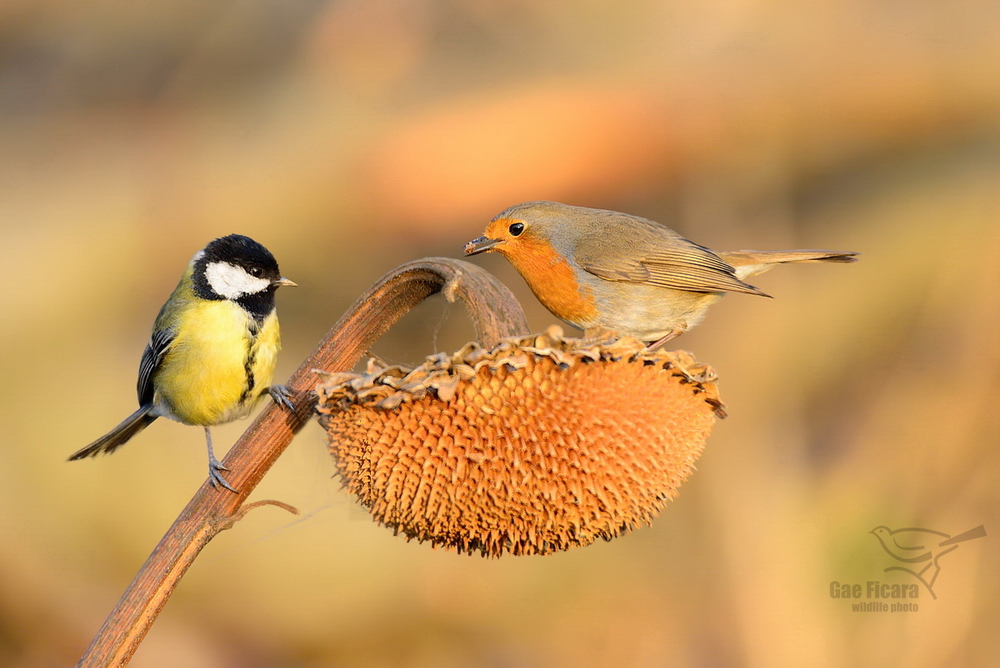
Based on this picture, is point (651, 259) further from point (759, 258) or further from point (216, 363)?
point (216, 363)

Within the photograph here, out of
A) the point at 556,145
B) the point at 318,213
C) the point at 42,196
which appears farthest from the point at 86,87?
Answer: the point at 556,145

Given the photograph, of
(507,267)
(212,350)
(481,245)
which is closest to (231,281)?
(212,350)

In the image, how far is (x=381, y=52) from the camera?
15.5ft

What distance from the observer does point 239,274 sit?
2.37 metres

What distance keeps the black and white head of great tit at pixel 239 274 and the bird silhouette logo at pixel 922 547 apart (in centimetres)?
301

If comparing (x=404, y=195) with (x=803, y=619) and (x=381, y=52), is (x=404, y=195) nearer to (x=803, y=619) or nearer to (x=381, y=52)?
(x=381, y=52)

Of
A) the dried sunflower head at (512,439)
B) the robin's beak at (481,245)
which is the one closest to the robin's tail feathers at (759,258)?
the robin's beak at (481,245)

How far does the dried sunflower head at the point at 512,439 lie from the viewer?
1170 mm

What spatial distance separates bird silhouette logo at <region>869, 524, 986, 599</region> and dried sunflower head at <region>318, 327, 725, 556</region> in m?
2.91

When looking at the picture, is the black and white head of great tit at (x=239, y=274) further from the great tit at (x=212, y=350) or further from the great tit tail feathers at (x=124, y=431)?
the great tit tail feathers at (x=124, y=431)

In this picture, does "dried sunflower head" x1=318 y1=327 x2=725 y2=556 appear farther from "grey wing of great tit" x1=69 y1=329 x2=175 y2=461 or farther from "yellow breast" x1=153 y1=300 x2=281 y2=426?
"grey wing of great tit" x1=69 y1=329 x2=175 y2=461

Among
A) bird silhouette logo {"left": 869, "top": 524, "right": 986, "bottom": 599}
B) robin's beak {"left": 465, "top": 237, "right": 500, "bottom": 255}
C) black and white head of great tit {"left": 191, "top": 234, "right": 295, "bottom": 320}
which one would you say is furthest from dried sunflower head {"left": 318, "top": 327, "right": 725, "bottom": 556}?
bird silhouette logo {"left": 869, "top": 524, "right": 986, "bottom": 599}

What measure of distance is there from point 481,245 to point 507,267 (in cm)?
233

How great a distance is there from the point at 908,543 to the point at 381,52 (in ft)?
12.8
